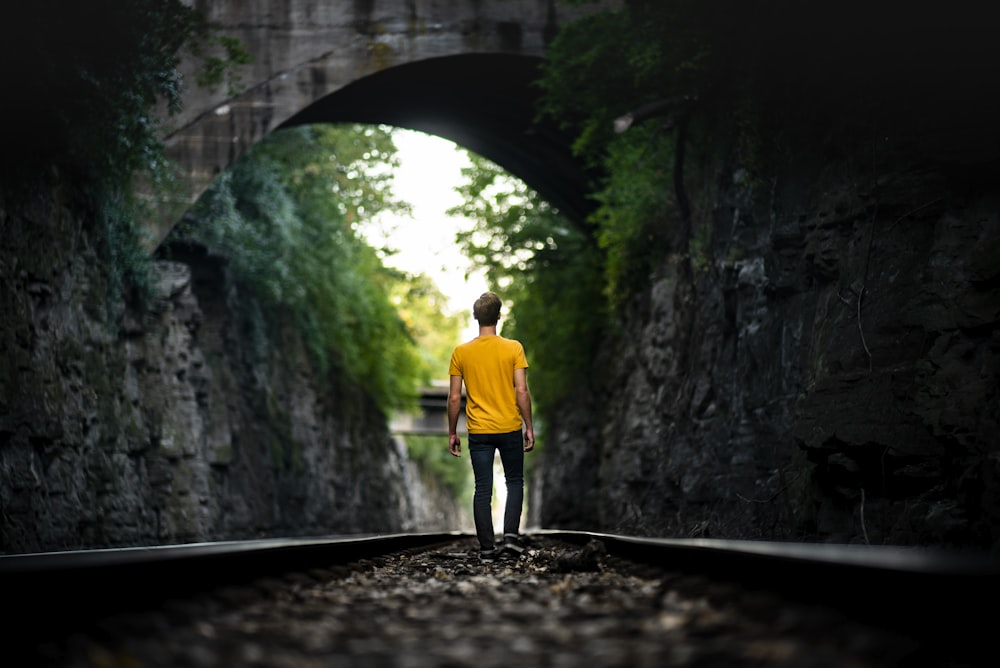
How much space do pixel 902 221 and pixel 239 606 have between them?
618 cm

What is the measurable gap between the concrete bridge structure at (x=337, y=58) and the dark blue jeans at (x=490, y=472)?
32.9 ft

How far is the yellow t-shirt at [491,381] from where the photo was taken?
25.1 ft

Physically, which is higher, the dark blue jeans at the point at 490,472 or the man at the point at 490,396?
the man at the point at 490,396

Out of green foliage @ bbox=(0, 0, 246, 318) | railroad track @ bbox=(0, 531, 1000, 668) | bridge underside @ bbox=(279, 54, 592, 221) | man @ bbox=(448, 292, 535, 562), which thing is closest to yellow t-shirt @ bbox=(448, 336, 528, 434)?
man @ bbox=(448, 292, 535, 562)

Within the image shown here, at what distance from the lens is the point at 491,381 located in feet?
25.1

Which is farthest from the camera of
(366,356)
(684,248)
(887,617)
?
(366,356)

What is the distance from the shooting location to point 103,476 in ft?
40.6

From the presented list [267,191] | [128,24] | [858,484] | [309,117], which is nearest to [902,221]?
[858,484]

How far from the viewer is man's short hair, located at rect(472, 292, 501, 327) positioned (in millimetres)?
7734

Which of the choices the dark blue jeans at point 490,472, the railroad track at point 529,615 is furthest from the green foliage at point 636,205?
the railroad track at point 529,615

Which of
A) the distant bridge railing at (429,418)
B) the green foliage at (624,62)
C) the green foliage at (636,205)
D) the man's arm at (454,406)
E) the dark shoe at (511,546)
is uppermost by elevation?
the green foliage at (624,62)

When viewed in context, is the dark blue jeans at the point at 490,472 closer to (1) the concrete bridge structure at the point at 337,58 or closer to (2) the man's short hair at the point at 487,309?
(2) the man's short hair at the point at 487,309

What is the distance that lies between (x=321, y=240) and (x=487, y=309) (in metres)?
16.8

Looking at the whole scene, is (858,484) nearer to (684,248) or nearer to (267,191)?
(684,248)
